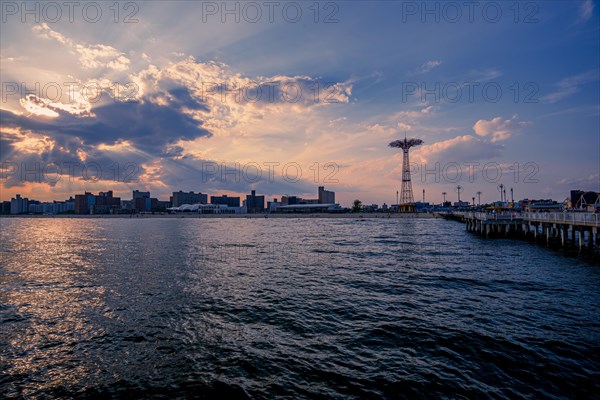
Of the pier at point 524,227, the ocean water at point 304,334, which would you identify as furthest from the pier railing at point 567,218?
the ocean water at point 304,334

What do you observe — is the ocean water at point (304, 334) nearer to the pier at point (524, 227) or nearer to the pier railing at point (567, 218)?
the pier railing at point (567, 218)

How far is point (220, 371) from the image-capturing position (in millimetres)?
10938

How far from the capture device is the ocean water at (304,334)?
10039 mm

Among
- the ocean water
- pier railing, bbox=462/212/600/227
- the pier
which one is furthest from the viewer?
the pier

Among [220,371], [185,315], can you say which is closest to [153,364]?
[220,371]

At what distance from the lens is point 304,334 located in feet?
45.6

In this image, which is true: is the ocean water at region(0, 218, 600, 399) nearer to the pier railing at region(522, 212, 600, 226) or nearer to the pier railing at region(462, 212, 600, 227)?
the pier railing at region(522, 212, 600, 226)

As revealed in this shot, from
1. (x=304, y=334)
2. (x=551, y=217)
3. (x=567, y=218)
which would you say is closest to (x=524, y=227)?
(x=551, y=217)

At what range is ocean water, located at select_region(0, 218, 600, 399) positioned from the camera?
10.0m

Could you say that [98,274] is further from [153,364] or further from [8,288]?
[153,364]

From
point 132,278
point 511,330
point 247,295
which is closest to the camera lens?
point 511,330

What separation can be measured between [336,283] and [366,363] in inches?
479

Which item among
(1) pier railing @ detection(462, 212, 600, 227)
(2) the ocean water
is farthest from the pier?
(2) the ocean water

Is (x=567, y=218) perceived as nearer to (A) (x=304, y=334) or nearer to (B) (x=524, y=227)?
(B) (x=524, y=227)
